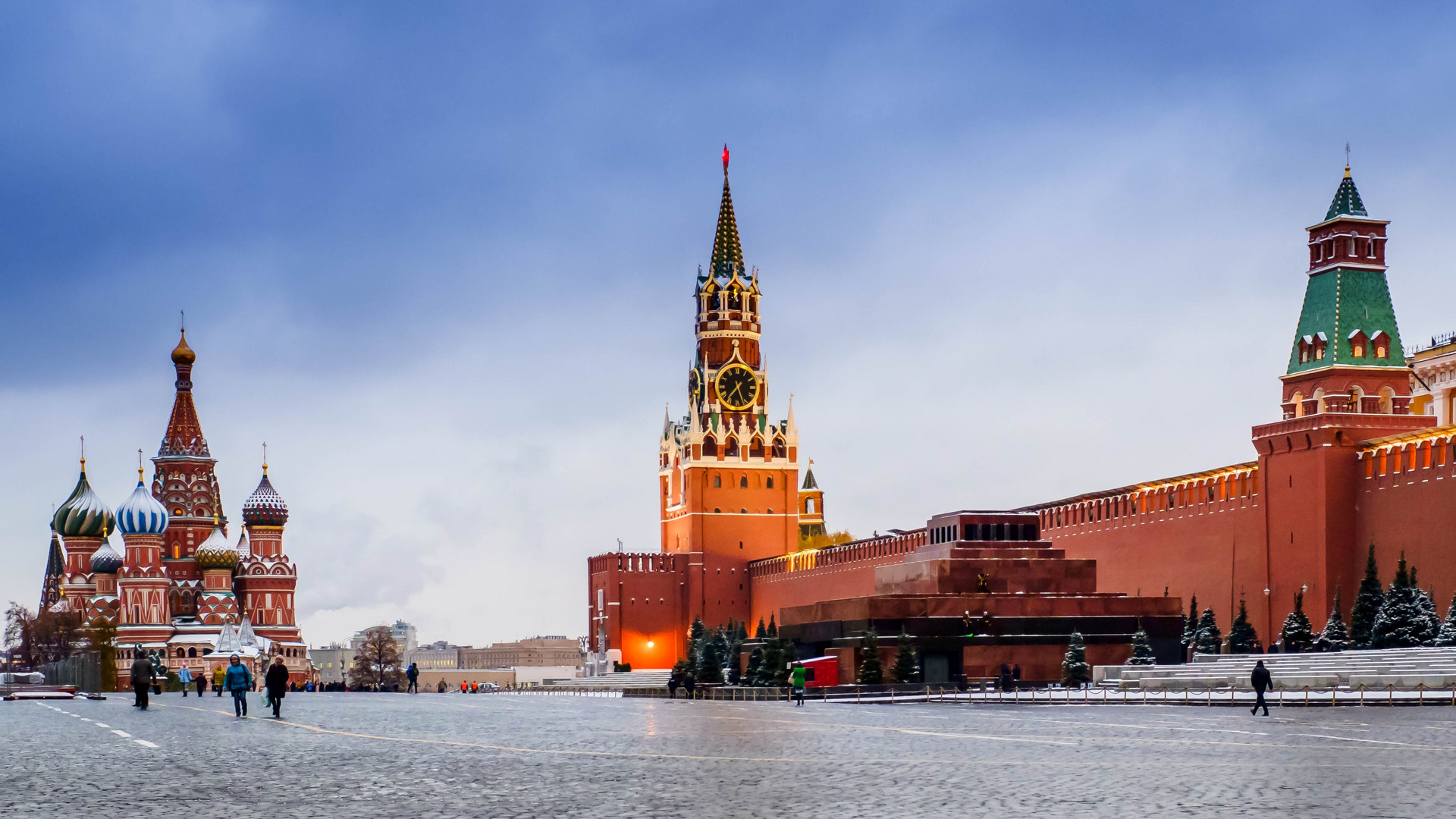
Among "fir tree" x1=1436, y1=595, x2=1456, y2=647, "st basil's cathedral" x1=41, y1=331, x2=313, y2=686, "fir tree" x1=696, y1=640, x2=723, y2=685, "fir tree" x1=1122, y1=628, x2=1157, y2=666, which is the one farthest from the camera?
"st basil's cathedral" x1=41, y1=331, x2=313, y2=686

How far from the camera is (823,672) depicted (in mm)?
46312

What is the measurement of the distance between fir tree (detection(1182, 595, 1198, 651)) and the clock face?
42.0m

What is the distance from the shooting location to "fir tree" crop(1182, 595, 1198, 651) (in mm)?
45375

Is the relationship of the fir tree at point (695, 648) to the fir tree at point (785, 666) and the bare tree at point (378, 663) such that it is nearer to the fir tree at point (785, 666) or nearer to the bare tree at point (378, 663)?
the fir tree at point (785, 666)

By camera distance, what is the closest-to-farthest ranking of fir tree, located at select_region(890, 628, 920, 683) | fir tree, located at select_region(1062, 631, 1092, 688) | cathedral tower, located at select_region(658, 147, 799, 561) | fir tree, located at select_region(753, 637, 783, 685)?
fir tree, located at select_region(1062, 631, 1092, 688) < fir tree, located at select_region(890, 628, 920, 683) < fir tree, located at select_region(753, 637, 783, 685) < cathedral tower, located at select_region(658, 147, 799, 561)

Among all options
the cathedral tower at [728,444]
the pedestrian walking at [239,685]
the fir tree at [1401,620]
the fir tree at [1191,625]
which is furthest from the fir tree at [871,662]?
the cathedral tower at [728,444]

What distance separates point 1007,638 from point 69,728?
2644 centimetres

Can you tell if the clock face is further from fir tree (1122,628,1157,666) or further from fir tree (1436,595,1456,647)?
fir tree (1436,595,1456,647)

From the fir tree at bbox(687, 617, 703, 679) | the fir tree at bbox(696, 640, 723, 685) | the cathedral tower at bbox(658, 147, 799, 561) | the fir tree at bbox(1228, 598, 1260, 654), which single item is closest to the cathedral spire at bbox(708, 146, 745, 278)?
the cathedral tower at bbox(658, 147, 799, 561)

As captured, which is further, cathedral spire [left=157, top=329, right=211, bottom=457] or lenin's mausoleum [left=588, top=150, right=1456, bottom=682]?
cathedral spire [left=157, top=329, right=211, bottom=457]

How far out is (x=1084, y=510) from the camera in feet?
184

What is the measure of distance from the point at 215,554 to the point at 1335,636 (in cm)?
6889

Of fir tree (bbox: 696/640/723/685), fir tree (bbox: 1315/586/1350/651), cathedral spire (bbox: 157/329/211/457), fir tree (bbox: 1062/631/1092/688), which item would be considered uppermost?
cathedral spire (bbox: 157/329/211/457)

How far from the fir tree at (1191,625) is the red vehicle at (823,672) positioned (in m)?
8.11
